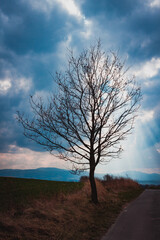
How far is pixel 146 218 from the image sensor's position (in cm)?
809

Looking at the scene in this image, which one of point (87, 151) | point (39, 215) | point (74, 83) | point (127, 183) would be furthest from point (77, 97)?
point (127, 183)

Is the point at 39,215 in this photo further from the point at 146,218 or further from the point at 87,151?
the point at 87,151

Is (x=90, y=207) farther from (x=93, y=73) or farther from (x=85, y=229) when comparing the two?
(x=93, y=73)

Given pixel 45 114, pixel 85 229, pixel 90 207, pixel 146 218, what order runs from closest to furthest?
pixel 85 229, pixel 146 218, pixel 90 207, pixel 45 114

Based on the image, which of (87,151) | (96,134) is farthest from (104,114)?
(87,151)

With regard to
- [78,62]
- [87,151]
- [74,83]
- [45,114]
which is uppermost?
[78,62]

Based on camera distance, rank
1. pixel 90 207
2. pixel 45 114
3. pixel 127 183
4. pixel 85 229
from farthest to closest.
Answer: pixel 127 183 → pixel 45 114 → pixel 90 207 → pixel 85 229

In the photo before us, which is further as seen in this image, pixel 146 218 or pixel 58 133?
pixel 58 133

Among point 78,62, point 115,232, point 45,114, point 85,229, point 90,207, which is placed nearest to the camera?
point 115,232

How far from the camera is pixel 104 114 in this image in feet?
41.0

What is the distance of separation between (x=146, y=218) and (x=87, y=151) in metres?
5.28

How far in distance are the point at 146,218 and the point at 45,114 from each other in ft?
25.7

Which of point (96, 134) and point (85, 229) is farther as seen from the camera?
point (96, 134)

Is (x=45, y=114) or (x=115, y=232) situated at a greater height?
(x=45, y=114)
